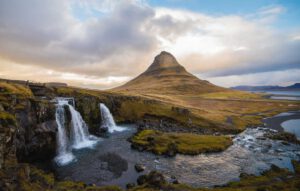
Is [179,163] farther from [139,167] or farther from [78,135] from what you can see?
[78,135]

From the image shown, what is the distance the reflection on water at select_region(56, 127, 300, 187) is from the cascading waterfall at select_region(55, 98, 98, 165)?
11.2ft

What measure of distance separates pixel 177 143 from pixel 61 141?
3500 centimetres

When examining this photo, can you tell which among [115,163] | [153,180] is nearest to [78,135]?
[115,163]

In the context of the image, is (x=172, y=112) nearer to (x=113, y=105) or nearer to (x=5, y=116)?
(x=113, y=105)

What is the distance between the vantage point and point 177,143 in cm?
7231

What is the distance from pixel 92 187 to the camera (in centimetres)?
4056

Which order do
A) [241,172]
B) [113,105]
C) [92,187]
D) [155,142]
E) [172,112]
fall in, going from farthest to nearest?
[172,112] < [113,105] < [155,142] < [241,172] < [92,187]

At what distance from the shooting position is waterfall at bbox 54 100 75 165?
56.8 meters

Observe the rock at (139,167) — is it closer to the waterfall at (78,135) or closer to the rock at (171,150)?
the rock at (171,150)

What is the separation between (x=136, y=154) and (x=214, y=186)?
25.5 meters

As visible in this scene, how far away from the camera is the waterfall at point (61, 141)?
56.8 meters

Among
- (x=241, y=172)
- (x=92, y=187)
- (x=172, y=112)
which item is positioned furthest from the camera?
(x=172, y=112)

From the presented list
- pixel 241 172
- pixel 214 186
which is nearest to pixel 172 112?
pixel 241 172

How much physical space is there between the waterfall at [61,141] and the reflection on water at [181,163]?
2.90m
